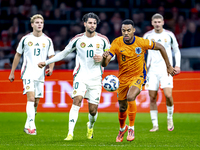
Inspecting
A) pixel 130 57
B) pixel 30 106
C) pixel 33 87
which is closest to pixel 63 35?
pixel 33 87

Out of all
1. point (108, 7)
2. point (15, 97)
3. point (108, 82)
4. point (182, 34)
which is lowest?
point (15, 97)

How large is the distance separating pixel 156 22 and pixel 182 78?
15.3 ft

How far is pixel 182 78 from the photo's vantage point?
45.0 feet

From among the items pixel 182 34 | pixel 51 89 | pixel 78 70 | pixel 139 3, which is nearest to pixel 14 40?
pixel 51 89

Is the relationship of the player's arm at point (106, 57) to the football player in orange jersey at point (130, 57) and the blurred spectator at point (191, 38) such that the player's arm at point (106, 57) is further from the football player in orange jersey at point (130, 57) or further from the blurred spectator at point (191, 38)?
the blurred spectator at point (191, 38)

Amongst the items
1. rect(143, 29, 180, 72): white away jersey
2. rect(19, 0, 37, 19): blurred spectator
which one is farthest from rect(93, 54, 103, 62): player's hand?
rect(19, 0, 37, 19): blurred spectator

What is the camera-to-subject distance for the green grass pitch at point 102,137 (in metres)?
6.34

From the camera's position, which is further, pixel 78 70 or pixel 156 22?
pixel 156 22

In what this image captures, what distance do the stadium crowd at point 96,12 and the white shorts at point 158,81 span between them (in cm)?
648

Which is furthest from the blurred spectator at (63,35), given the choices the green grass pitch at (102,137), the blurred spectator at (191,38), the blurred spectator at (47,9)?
the blurred spectator at (191,38)

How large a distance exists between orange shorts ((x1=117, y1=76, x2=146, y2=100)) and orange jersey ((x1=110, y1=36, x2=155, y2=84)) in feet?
0.24

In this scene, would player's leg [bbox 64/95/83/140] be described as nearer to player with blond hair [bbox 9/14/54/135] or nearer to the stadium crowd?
player with blond hair [bbox 9/14/54/135]

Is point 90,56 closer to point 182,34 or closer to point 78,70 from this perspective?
point 78,70

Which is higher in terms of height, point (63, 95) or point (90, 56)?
point (90, 56)
